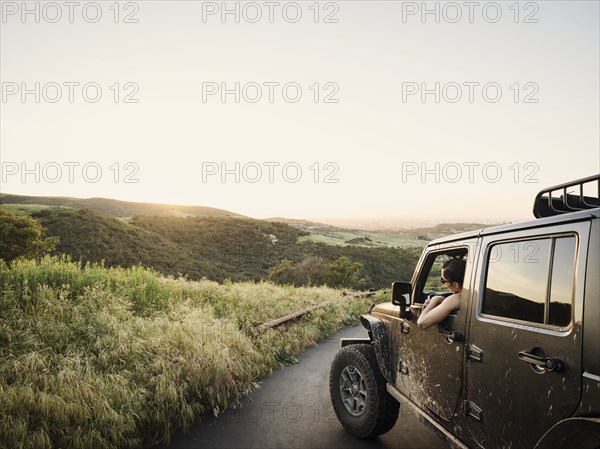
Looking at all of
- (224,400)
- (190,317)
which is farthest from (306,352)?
(224,400)

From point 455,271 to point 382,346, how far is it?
137cm

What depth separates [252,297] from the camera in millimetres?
11469

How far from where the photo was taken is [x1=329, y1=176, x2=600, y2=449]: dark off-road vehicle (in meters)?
Result: 1.98

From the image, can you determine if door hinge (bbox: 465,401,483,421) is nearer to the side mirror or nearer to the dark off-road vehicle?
the dark off-road vehicle

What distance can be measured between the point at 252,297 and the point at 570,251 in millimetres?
9871

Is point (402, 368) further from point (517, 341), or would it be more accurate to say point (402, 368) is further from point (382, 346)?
point (517, 341)

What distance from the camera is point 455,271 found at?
3.29 m

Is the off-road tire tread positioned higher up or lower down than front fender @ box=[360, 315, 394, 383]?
lower down

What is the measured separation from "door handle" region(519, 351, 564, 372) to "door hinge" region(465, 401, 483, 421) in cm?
61

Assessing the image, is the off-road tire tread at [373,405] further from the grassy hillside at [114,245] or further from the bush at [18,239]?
the grassy hillside at [114,245]

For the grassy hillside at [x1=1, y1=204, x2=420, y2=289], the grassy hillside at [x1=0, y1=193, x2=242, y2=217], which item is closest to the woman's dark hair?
the grassy hillside at [x1=1, y1=204, x2=420, y2=289]

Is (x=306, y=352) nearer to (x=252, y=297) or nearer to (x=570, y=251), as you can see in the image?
(x=252, y=297)

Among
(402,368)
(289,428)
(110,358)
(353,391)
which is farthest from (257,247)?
(402,368)

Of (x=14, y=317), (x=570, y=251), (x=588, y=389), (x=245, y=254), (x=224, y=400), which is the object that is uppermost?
(x=570, y=251)
